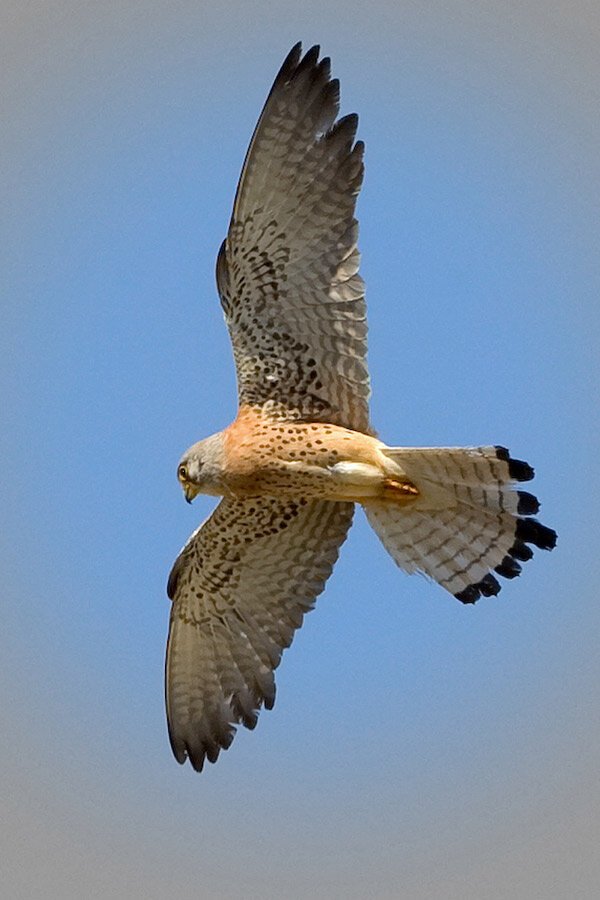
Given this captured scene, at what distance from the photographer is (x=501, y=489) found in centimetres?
900

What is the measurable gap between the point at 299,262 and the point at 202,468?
3.95 ft

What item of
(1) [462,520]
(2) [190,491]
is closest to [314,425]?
(2) [190,491]

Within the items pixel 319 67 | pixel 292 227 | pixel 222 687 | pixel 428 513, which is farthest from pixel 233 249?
pixel 222 687

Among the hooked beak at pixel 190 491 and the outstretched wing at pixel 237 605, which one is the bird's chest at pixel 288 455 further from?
the outstretched wing at pixel 237 605

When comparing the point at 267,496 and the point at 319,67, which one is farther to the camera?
the point at 267,496

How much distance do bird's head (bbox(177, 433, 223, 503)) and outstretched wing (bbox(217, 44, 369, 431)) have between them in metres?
0.32

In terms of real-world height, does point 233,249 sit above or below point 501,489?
above

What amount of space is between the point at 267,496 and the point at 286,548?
0.46 m

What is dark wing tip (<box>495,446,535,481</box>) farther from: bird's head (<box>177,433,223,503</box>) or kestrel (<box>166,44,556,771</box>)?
bird's head (<box>177,433,223,503</box>)

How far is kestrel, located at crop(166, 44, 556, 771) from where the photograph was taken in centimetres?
886

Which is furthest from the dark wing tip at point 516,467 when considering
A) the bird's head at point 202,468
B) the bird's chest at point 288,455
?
the bird's head at point 202,468

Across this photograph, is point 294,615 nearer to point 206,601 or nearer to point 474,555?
point 206,601

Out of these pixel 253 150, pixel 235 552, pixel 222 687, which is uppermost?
pixel 253 150

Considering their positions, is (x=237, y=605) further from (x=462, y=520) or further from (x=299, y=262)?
(x=299, y=262)
